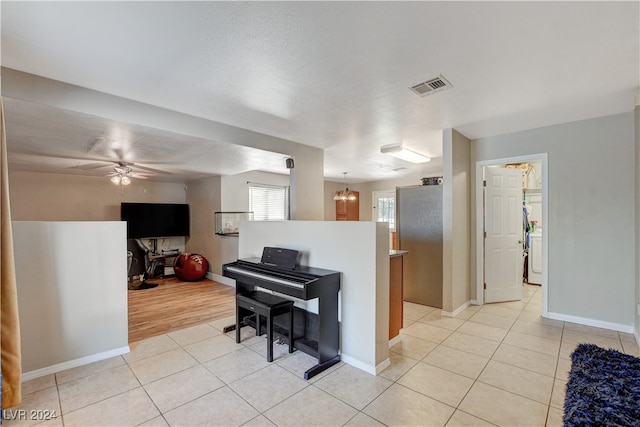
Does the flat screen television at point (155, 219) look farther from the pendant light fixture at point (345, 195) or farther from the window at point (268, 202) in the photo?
→ the pendant light fixture at point (345, 195)

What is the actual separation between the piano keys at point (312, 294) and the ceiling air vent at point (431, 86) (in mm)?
1799

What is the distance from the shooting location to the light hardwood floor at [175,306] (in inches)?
141

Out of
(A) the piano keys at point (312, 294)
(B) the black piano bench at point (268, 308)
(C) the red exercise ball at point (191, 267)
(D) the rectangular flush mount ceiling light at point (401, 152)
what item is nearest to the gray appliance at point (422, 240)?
(D) the rectangular flush mount ceiling light at point (401, 152)

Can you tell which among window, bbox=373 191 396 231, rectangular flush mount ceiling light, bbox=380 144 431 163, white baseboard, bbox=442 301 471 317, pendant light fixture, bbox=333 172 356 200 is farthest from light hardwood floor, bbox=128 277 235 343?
window, bbox=373 191 396 231

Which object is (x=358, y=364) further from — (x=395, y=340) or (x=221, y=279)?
(x=221, y=279)

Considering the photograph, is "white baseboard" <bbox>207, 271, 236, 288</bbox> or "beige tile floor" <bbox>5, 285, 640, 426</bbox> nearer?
"beige tile floor" <bbox>5, 285, 640, 426</bbox>

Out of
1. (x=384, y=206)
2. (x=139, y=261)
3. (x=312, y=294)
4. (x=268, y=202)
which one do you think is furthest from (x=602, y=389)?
(x=139, y=261)

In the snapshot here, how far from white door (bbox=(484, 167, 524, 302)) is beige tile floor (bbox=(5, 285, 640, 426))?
1.15 m

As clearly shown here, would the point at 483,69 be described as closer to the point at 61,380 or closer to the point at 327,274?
the point at 327,274

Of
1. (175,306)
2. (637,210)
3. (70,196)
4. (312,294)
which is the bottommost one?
(175,306)

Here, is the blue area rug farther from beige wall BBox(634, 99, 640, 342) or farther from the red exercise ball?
the red exercise ball

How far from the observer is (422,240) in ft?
14.0

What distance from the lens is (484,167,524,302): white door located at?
4.29 meters

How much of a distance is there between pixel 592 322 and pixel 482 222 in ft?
5.40
